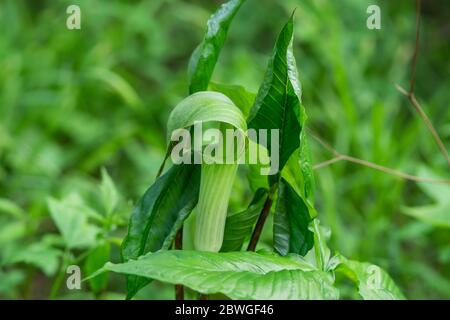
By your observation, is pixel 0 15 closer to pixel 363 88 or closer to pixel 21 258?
pixel 363 88

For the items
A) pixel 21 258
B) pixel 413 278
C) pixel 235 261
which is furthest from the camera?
pixel 413 278

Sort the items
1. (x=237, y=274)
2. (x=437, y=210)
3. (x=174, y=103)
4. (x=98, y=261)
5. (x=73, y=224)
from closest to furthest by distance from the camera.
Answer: (x=237, y=274), (x=98, y=261), (x=73, y=224), (x=437, y=210), (x=174, y=103)

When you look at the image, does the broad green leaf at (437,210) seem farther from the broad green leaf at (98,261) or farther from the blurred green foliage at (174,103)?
the broad green leaf at (98,261)

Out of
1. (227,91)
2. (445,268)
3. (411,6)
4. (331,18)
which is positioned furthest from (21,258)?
(411,6)

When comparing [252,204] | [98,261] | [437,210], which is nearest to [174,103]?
[437,210]

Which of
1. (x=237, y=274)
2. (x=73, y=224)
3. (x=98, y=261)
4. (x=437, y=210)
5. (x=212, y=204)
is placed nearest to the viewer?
(x=237, y=274)

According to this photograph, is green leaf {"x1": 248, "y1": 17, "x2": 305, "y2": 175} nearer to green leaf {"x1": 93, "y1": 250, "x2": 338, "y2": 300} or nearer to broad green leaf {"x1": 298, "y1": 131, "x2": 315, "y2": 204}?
broad green leaf {"x1": 298, "y1": 131, "x2": 315, "y2": 204}

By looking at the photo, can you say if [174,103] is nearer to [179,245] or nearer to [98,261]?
[98,261]
